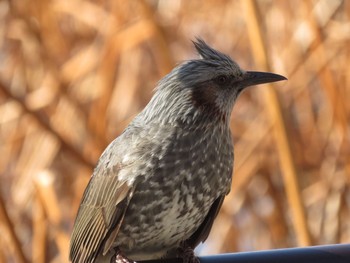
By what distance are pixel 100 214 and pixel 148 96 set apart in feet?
9.48

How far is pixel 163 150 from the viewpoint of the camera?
3.33m

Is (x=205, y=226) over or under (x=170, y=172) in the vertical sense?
under

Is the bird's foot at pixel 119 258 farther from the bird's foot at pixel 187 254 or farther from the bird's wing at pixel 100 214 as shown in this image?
the bird's foot at pixel 187 254

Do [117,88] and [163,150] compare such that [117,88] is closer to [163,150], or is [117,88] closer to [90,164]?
[90,164]

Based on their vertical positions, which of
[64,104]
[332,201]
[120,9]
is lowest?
[332,201]

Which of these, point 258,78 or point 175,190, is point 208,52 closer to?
point 258,78

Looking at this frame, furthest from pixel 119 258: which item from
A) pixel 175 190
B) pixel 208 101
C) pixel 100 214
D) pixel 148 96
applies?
pixel 148 96

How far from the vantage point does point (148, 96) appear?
6.30 metres

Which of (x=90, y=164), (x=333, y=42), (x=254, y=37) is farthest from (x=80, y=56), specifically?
(x=254, y=37)

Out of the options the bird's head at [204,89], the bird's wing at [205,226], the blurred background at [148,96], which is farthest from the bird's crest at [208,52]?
the blurred background at [148,96]

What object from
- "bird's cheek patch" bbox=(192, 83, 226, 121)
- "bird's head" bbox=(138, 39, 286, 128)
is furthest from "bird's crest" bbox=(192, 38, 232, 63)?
"bird's cheek patch" bbox=(192, 83, 226, 121)

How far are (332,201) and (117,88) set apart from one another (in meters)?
1.73

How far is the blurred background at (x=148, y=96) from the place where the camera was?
206 inches

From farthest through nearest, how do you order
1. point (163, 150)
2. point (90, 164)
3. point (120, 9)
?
point (120, 9) < point (90, 164) < point (163, 150)
